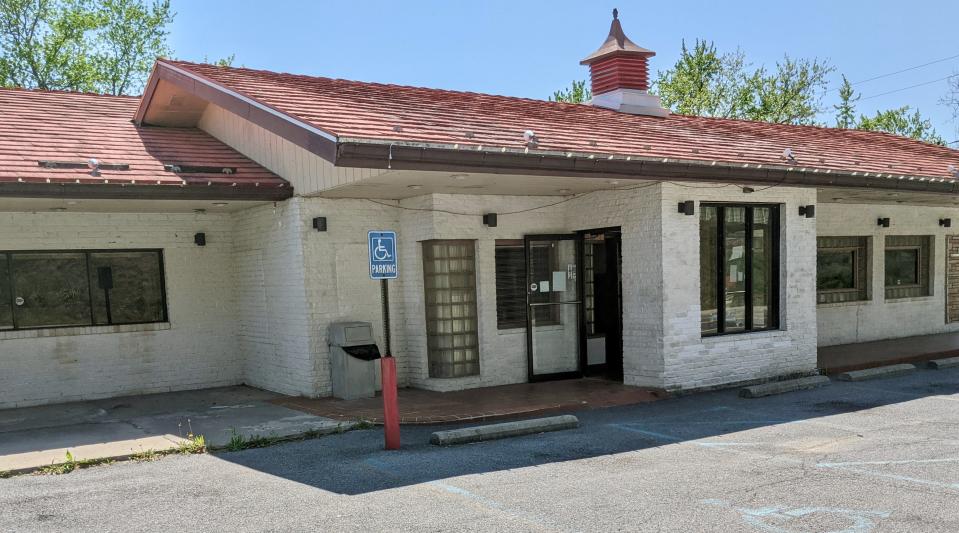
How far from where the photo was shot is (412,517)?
17.2 feet

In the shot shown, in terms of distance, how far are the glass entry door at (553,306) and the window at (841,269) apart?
539 cm

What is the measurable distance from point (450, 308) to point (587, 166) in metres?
3.01

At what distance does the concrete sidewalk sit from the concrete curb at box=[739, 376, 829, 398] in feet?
16.7

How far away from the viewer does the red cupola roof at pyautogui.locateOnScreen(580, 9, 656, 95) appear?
1450 centimetres

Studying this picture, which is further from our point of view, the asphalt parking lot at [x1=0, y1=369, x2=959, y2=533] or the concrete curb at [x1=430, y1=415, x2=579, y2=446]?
the concrete curb at [x1=430, y1=415, x2=579, y2=446]

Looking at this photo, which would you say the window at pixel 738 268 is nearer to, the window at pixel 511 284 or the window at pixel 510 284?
the window at pixel 511 284

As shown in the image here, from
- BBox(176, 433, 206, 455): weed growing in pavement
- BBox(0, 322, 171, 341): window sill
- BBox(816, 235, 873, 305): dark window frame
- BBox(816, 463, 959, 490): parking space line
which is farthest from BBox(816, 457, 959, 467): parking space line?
BBox(0, 322, 171, 341): window sill

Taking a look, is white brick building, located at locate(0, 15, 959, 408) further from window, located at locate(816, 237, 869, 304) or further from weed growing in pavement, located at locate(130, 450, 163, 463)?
weed growing in pavement, located at locate(130, 450, 163, 463)

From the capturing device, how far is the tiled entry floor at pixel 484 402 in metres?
8.72

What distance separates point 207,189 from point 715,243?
6.67m

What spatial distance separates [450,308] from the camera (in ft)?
34.7

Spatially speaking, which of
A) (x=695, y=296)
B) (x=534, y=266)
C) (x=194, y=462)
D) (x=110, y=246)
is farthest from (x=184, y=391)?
(x=695, y=296)

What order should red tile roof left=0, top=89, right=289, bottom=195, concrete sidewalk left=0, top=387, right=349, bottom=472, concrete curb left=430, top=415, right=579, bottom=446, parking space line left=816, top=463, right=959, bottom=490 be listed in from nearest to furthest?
parking space line left=816, top=463, right=959, bottom=490, concrete sidewalk left=0, top=387, right=349, bottom=472, concrete curb left=430, top=415, right=579, bottom=446, red tile roof left=0, top=89, right=289, bottom=195

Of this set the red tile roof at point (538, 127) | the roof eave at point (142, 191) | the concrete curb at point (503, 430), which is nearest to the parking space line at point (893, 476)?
the concrete curb at point (503, 430)
